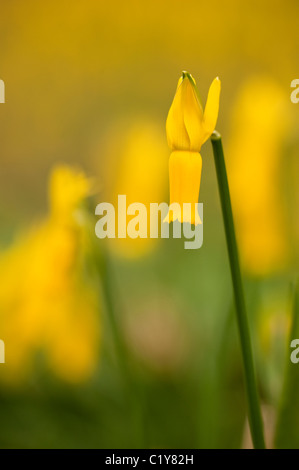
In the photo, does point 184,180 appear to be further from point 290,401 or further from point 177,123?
point 290,401

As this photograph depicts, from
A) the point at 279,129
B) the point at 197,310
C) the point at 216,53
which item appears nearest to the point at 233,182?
the point at 279,129

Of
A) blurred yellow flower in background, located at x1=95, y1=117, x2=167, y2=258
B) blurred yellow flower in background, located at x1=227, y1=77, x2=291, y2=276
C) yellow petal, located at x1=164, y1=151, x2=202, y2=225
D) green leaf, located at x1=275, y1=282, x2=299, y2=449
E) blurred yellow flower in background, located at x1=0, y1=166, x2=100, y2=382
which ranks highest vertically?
blurred yellow flower in background, located at x1=95, y1=117, x2=167, y2=258

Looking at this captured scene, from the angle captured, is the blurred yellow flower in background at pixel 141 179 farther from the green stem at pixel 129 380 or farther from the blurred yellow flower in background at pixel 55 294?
the green stem at pixel 129 380

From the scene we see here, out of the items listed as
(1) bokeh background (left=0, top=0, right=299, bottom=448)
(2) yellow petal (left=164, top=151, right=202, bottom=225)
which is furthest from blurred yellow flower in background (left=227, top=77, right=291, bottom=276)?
(2) yellow petal (left=164, top=151, right=202, bottom=225)

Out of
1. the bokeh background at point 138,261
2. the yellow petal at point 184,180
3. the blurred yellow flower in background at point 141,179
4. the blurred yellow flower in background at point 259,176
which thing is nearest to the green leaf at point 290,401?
the bokeh background at point 138,261

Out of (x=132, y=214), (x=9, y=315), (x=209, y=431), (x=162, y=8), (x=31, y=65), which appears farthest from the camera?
(x=162, y=8)

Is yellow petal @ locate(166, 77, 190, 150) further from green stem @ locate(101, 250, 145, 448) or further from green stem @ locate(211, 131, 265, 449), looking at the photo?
green stem @ locate(101, 250, 145, 448)

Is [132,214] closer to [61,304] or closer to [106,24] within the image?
[61,304]
